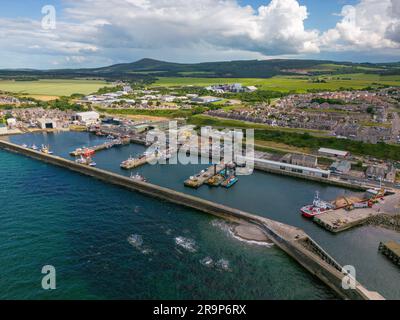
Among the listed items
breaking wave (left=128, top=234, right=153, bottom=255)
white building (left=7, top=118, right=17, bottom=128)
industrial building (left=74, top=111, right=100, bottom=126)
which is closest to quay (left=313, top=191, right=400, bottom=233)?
breaking wave (left=128, top=234, right=153, bottom=255)

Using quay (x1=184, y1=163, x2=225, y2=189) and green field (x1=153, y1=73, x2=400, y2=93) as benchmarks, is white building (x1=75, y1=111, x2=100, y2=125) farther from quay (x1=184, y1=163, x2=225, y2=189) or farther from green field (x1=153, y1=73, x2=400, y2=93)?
green field (x1=153, y1=73, x2=400, y2=93)

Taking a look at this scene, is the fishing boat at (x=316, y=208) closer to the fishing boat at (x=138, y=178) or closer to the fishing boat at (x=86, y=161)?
the fishing boat at (x=138, y=178)

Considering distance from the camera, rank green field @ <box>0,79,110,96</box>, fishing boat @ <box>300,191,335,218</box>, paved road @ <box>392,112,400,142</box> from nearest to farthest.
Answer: fishing boat @ <box>300,191,335,218</box> < paved road @ <box>392,112,400,142</box> < green field @ <box>0,79,110,96</box>

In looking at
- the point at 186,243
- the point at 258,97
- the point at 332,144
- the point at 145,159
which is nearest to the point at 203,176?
the point at 145,159

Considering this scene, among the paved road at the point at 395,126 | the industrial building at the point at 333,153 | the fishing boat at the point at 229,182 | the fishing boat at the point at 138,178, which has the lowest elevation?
the fishing boat at the point at 229,182

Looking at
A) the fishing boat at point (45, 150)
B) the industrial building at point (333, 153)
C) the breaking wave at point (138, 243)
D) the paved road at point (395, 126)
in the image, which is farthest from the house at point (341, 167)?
the fishing boat at point (45, 150)

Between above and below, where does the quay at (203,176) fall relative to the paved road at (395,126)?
below

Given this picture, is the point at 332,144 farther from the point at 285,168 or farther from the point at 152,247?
the point at 152,247
